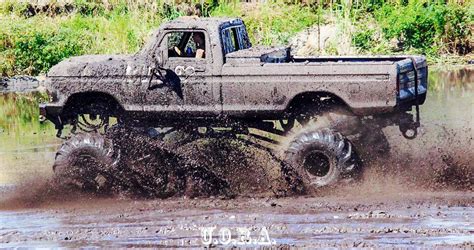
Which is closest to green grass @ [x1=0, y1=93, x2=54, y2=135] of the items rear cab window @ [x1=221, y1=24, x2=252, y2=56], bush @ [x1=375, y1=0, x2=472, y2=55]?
rear cab window @ [x1=221, y1=24, x2=252, y2=56]

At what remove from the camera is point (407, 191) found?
12484mm

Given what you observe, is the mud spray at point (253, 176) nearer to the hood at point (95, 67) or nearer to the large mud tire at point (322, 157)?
the large mud tire at point (322, 157)

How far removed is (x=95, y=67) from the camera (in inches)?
531

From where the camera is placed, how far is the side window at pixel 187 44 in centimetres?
1351

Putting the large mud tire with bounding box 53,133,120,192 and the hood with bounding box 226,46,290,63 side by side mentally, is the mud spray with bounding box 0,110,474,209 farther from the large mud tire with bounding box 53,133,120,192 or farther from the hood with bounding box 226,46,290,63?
the hood with bounding box 226,46,290,63

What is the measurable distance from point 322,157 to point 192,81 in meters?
1.70

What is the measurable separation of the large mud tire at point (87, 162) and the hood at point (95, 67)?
73cm

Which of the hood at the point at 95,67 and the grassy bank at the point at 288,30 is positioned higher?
the hood at the point at 95,67

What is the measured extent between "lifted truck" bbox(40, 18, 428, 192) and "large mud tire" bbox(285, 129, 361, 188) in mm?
11

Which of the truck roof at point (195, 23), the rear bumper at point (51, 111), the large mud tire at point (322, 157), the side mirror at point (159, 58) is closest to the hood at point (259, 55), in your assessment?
the truck roof at point (195, 23)

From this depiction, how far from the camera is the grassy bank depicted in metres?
25.5

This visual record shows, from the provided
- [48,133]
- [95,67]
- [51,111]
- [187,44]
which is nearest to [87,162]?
[51,111]

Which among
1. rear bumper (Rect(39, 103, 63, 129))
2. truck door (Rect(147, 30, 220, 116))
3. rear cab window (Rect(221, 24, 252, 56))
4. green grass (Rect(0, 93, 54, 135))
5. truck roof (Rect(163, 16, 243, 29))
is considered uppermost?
truck roof (Rect(163, 16, 243, 29))

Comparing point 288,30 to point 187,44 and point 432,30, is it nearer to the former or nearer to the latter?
point 432,30
